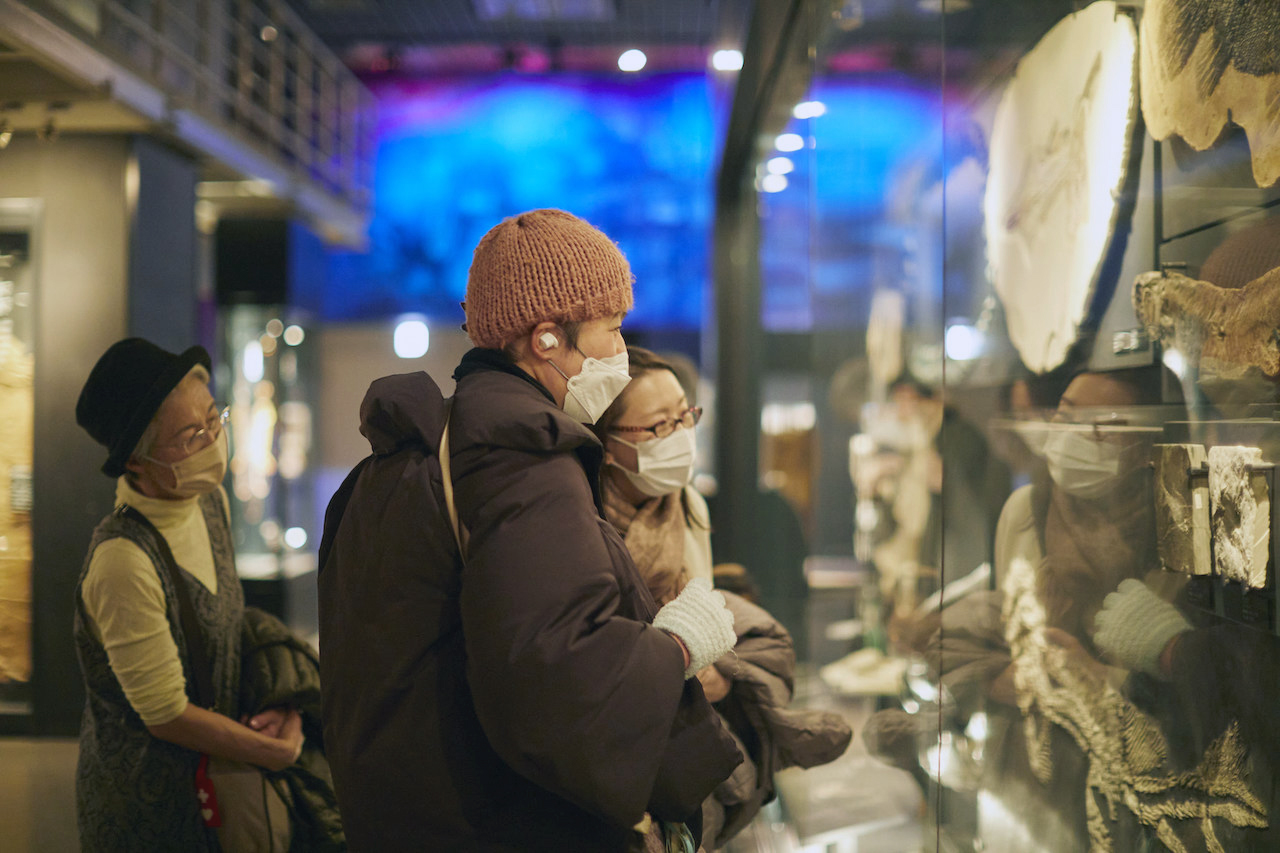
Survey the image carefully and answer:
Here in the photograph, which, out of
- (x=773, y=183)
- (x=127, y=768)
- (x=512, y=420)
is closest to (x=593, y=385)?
(x=512, y=420)

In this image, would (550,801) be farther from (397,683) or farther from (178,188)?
(178,188)

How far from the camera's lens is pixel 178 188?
441 centimetres

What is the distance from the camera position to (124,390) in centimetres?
212

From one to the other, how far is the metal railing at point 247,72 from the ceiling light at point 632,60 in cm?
357

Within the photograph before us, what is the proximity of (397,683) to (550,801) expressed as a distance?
0.29m

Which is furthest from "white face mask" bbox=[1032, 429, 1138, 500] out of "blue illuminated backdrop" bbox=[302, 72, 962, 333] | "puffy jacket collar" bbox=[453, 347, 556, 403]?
"blue illuminated backdrop" bbox=[302, 72, 962, 333]

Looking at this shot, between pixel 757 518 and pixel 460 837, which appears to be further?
pixel 757 518

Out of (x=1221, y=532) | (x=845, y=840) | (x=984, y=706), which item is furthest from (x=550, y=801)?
(x=845, y=840)

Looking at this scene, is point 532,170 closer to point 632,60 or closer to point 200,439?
point 632,60

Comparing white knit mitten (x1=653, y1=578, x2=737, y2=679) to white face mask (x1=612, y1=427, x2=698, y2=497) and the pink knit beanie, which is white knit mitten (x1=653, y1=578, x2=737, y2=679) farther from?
white face mask (x1=612, y1=427, x2=698, y2=497)

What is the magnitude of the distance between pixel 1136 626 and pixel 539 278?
114cm

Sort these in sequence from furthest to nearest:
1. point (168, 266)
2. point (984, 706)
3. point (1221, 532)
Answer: point (168, 266)
point (984, 706)
point (1221, 532)

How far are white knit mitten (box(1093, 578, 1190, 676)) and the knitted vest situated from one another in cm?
196

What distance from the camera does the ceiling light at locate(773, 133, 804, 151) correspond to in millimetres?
4613
